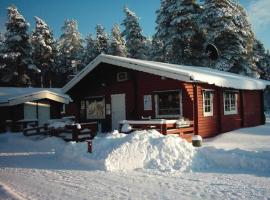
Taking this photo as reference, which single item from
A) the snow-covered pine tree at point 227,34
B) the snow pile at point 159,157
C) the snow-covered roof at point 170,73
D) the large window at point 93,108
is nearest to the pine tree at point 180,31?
the snow-covered pine tree at point 227,34

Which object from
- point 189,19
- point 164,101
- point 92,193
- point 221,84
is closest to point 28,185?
point 92,193

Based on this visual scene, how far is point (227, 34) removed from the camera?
36.5 m

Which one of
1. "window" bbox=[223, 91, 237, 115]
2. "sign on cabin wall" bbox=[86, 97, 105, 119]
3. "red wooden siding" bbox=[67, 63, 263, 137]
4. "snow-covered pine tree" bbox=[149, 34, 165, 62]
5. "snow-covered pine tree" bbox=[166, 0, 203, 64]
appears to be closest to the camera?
A: "red wooden siding" bbox=[67, 63, 263, 137]

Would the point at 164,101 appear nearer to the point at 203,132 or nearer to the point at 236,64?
the point at 203,132

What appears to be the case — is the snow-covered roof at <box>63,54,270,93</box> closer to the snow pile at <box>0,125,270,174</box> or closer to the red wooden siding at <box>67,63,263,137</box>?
the red wooden siding at <box>67,63,263,137</box>

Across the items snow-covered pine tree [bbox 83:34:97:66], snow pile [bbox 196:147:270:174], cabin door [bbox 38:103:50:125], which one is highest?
snow-covered pine tree [bbox 83:34:97:66]

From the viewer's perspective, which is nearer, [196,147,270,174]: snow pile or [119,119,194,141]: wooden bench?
[196,147,270,174]: snow pile

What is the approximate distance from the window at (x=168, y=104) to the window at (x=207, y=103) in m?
1.42

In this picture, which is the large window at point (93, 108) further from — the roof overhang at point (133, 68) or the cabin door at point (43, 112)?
the cabin door at point (43, 112)

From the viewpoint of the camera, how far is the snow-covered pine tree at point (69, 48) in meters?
61.5

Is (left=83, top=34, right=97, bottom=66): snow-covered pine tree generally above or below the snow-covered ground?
above

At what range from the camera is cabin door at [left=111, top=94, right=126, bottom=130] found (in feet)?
65.8

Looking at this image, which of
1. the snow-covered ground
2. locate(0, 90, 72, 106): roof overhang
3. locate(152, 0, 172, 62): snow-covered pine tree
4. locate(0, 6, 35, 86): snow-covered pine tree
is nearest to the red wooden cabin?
the snow-covered ground

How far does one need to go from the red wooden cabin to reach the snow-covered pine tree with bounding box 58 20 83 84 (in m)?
38.7
